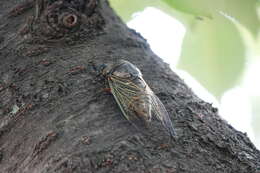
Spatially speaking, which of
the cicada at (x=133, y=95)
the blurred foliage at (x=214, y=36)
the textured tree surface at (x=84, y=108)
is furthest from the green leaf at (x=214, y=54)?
the cicada at (x=133, y=95)

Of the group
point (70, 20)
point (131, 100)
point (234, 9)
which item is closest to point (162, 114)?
point (131, 100)

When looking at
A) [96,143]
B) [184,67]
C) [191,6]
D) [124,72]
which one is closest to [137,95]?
[124,72]

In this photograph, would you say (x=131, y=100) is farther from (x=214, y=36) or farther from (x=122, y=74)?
(x=214, y=36)

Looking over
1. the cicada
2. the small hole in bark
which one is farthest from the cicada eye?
the small hole in bark

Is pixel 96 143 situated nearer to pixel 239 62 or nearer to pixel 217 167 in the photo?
pixel 217 167

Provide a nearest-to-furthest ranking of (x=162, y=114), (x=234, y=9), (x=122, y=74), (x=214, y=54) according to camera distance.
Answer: (x=162, y=114), (x=122, y=74), (x=234, y=9), (x=214, y=54)

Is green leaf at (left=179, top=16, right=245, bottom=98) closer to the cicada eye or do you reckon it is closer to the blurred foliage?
the blurred foliage

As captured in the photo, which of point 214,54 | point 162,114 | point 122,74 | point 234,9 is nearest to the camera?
point 162,114
